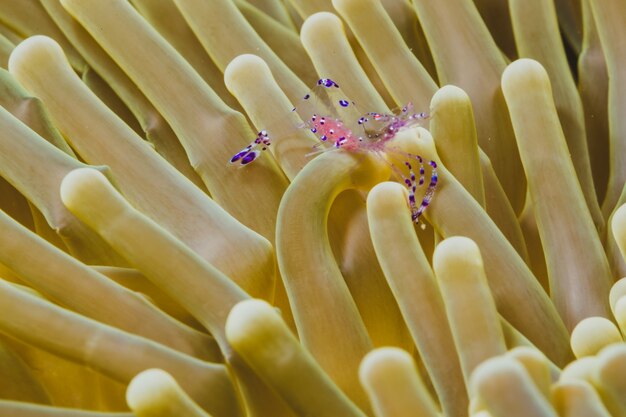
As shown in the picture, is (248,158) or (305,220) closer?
(305,220)

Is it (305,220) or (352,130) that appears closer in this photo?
(305,220)

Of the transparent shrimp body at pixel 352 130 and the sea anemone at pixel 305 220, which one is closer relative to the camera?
the sea anemone at pixel 305 220

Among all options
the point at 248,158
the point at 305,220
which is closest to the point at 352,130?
the point at 248,158

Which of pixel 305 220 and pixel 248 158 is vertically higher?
pixel 248 158

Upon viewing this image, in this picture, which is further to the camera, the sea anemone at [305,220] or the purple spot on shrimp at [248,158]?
the purple spot on shrimp at [248,158]

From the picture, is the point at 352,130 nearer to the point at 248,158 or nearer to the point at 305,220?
the point at 248,158

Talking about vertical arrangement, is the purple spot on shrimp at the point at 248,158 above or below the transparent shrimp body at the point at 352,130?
above
